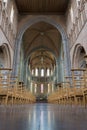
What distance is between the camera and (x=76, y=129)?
0.84 metres

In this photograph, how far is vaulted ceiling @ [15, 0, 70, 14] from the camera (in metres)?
15.9

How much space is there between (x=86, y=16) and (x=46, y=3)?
7.63 metres

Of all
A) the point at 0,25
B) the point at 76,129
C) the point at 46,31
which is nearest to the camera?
the point at 76,129

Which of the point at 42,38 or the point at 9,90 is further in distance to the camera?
the point at 42,38

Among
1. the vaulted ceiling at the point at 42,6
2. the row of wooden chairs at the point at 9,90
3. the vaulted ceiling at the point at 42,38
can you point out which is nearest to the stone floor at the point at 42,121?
the row of wooden chairs at the point at 9,90

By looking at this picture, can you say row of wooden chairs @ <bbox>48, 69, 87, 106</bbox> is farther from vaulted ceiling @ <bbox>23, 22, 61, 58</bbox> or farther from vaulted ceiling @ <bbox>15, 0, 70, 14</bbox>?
vaulted ceiling @ <bbox>23, 22, 61, 58</bbox>

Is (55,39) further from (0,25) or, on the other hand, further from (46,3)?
(0,25)

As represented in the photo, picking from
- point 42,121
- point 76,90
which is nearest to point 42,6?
point 76,90

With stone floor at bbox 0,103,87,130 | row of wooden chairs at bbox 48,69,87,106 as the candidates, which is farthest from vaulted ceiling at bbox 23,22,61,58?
stone floor at bbox 0,103,87,130

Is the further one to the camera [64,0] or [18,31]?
[18,31]

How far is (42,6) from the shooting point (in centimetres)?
1667

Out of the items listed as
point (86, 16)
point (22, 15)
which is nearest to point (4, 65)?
point (22, 15)

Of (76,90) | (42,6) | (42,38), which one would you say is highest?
(42,6)

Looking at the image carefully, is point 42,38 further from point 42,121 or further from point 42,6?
point 42,121
